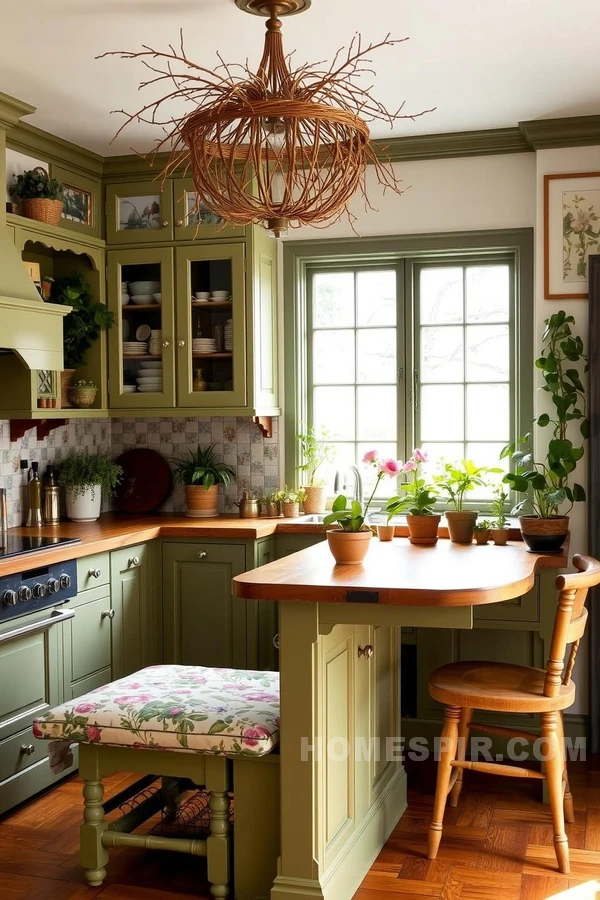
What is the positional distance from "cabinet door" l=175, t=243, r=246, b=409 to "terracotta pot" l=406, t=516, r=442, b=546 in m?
1.21

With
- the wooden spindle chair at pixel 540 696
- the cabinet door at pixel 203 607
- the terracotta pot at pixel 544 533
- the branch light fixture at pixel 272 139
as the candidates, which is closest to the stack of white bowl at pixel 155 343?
the cabinet door at pixel 203 607

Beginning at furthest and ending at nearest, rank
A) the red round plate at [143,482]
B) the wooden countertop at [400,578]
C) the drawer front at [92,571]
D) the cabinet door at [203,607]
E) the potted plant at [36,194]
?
the red round plate at [143,482] < the cabinet door at [203,607] < the potted plant at [36,194] < the drawer front at [92,571] < the wooden countertop at [400,578]

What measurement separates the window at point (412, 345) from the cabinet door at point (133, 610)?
941mm

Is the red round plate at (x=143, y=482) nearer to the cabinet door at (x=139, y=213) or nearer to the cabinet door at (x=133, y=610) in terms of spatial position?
the cabinet door at (x=133, y=610)

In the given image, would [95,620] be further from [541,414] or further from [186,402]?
[541,414]

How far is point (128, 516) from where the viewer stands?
4.89 m

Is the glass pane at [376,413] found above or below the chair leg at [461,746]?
above

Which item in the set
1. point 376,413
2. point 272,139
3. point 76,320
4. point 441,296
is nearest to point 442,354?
point 441,296

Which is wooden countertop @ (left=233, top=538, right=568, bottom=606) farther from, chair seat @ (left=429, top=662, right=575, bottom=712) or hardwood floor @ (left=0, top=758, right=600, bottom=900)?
hardwood floor @ (left=0, top=758, right=600, bottom=900)

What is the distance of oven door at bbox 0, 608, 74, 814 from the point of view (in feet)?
Result: 11.3

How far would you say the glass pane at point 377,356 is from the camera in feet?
15.7

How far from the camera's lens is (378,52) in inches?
135

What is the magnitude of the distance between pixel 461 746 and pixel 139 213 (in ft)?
9.49

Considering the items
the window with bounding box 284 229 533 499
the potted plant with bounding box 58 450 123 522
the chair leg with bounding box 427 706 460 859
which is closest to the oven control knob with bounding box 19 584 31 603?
the potted plant with bounding box 58 450 123 522
